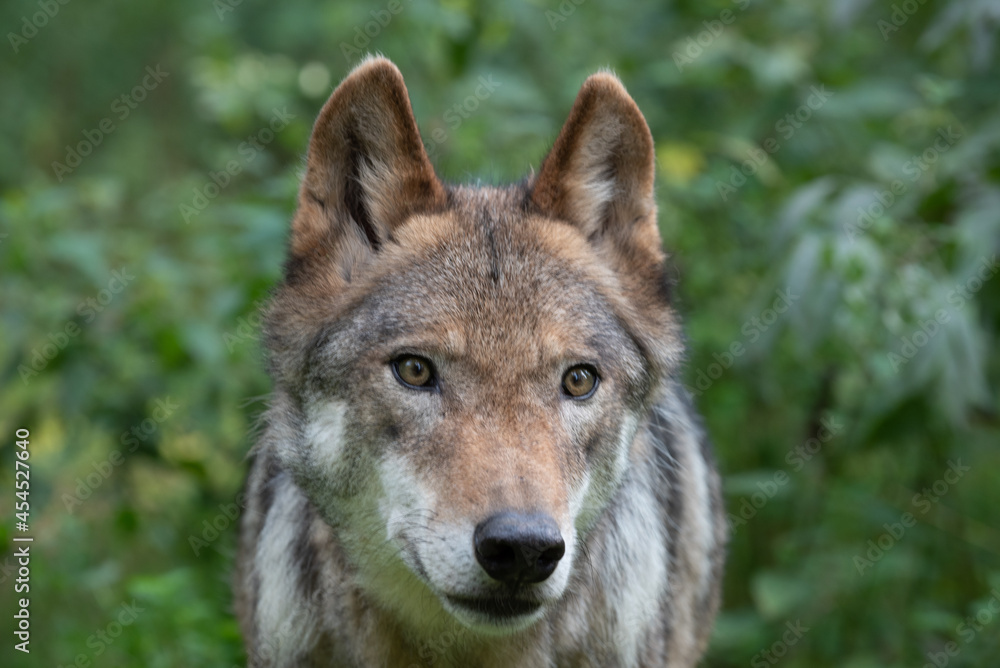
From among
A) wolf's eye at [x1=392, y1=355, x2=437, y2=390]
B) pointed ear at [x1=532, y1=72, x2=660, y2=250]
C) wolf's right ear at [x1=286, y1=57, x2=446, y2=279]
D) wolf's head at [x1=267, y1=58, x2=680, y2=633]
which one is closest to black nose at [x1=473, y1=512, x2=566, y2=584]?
wolf's head at [x1=267, y1=58, x2=680, y2=633]

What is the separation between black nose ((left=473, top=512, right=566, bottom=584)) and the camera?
8.87ft

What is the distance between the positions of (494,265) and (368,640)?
1413 millimetres

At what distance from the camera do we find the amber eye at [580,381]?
3223mm

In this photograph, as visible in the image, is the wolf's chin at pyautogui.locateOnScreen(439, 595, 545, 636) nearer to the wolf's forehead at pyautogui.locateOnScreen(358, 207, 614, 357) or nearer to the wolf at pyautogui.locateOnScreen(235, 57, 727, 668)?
the wolf at pyautogui.locateOnScreen(235, 57, 727, 668)

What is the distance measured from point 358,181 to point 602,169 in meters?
0.90

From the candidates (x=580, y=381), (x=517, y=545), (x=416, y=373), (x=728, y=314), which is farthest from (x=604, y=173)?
(x=728, y=314)

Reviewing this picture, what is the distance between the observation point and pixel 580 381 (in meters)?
3.25

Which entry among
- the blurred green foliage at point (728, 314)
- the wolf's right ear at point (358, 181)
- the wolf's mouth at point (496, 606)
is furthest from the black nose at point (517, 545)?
the blurred green foliage at point (728, 314)

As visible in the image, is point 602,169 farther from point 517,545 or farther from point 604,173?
point 517,545

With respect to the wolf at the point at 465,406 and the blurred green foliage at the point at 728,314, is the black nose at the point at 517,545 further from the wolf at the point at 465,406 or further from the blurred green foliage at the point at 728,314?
the blurred green foliage at the point at 728,314

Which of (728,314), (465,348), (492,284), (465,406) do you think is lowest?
(728,314)

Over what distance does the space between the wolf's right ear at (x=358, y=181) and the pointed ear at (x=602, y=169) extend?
1.41 ft

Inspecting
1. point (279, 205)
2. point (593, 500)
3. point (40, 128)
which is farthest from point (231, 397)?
point (40, 128)

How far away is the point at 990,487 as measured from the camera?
20.0 ft
